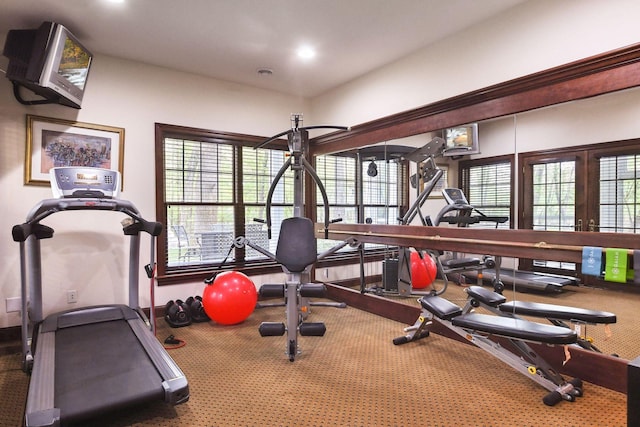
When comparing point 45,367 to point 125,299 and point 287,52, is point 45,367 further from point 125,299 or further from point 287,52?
point 287,52

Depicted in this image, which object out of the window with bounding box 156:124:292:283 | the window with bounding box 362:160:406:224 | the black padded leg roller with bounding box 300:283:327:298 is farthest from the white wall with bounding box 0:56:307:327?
the black padded leg roller with bounding box 300:283:327:298

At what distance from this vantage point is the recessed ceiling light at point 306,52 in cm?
370

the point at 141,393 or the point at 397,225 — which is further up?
the point at 397,225

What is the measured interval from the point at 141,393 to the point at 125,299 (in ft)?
7.16

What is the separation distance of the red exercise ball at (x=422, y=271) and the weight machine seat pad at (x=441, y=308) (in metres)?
0.95

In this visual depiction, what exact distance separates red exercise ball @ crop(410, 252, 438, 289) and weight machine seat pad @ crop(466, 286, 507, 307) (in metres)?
1.04

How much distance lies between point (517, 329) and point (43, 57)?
4.11 metres

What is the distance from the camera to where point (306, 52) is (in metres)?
3.80

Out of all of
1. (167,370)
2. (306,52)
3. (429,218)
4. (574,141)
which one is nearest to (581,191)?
(574,141)

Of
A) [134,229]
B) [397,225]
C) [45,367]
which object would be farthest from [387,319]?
[45,367]

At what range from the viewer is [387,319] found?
4043 millimetres

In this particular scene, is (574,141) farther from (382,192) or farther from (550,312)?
(382,192)

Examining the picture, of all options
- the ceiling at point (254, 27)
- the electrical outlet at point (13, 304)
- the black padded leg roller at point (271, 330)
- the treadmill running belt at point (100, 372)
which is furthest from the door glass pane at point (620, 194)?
the electrical outlet at point (13, 304)

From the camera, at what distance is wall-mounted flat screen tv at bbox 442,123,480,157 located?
3.24 metres
